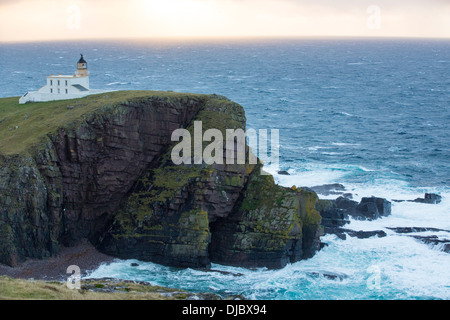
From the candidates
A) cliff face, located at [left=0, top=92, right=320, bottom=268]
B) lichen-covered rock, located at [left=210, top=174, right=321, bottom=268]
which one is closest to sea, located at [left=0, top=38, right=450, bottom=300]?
lichen-covered rock, located at [left=210, top=174, right=321, bottom=268]

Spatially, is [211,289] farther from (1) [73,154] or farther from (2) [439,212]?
(2) [439,212]

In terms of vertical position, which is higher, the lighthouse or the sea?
the lighthouse

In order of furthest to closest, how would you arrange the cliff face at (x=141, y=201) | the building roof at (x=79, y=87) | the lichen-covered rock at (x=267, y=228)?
the building roof at (x=79, y=87)
the lichen-covered rock at (x=267, y=228)
the cliff face at (x=141, y=201)

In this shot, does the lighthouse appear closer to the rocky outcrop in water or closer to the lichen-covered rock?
the lichen-covered rock

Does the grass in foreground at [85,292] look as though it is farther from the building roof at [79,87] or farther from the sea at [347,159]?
the building roof at [79,87]

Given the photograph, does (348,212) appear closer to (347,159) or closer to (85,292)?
(347,159)

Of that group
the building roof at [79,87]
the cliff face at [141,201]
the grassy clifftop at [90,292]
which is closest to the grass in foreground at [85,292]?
the grassy clifftop at [90,292]
